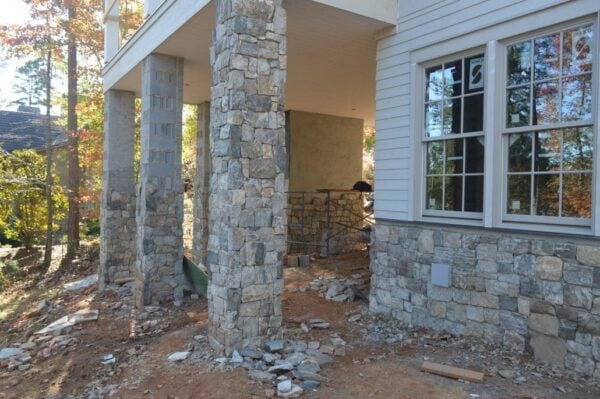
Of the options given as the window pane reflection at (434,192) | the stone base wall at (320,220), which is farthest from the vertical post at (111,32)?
the window pane reflection at (434,192)

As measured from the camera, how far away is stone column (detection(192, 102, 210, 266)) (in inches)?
416

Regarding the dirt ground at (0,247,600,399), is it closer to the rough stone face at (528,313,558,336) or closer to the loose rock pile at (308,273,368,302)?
the loose rock pile at (308,273,368,302)

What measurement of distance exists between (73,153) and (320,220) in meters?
7.63

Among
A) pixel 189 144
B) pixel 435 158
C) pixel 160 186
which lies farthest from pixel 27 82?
pixel 435 158

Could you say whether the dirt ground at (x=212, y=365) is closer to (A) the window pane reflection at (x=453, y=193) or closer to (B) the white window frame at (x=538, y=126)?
(B) the white window frame at (x=538, y=126)

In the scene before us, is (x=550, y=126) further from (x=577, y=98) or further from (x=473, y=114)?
(x=473, y=114)

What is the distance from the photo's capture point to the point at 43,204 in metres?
13.4

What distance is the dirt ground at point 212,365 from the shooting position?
378cm

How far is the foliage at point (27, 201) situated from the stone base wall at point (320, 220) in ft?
23.7

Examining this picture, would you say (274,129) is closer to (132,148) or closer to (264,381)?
(264,381)

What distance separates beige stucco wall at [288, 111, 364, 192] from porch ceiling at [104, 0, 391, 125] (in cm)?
66

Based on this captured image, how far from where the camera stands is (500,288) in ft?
14.8

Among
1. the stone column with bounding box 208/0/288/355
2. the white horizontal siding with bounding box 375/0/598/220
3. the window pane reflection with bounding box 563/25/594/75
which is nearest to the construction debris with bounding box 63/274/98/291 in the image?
the stone column with bounding box 208/0/288/355

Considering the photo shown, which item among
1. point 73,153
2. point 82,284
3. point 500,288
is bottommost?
point 82,284
